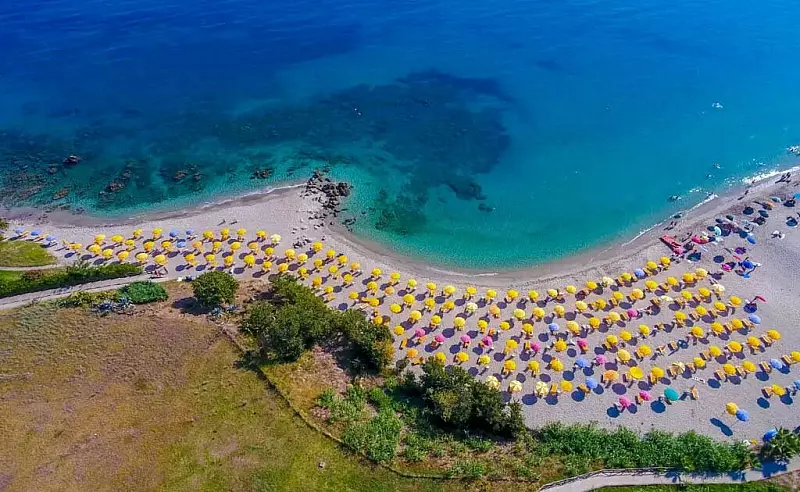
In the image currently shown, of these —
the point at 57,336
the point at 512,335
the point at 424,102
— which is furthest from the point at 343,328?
the point at 424,102

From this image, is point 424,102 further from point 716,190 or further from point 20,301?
point 20,301

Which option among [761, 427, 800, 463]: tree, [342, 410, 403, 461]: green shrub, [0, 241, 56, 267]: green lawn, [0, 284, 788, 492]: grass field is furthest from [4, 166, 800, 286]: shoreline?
[761, 427, 800, 463]: tree

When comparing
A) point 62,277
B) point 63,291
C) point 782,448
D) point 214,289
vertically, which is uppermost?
point 214,289

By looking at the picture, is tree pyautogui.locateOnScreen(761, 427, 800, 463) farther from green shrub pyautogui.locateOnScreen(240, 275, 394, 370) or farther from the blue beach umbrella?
green shrub pyautogui.locateOnScreen(240, 275, 394, 370)

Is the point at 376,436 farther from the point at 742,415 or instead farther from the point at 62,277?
the point at 62,277

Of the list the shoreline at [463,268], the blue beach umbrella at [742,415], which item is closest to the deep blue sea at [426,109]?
the shoreline at [463,268]

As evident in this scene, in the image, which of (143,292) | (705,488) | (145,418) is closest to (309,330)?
(145,418)
